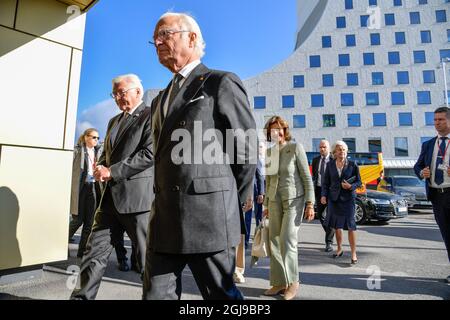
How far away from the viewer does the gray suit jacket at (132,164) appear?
2697 mm

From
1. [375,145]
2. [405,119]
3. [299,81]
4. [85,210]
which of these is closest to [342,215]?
[85,210]

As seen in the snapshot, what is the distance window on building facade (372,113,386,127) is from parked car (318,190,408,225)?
1233 inches

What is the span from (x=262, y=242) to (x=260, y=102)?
3709 centimetres

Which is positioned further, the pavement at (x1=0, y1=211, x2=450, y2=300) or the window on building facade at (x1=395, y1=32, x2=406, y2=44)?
the window on building facade at (x1=395, y1=32, x2=406, y2=44)

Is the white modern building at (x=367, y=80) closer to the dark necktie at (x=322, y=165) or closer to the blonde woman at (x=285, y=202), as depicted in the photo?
the dark necktie at (x=322, y=165)

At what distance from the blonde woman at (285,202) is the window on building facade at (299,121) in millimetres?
35984

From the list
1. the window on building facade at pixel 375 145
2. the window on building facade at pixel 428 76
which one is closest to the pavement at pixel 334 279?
the window on building facade at pixel 375 145

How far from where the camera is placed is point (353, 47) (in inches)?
1555

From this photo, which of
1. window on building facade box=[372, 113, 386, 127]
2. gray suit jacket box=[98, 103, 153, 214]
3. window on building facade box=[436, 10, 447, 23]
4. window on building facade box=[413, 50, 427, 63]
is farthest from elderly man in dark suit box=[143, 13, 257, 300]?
window on building facade box=[436, 10, 447, 23]

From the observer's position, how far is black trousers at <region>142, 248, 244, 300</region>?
64.8 inches

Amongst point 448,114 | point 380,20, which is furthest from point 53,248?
point 380,20

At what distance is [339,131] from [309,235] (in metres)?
32.7

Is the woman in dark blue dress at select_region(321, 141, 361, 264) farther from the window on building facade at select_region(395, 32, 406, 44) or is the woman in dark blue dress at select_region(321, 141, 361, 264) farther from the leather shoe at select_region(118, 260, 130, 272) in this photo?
the window on building facade at select_region(395, 32, 406, 44)

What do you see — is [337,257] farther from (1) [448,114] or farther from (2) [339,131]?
(2) [339,131]
